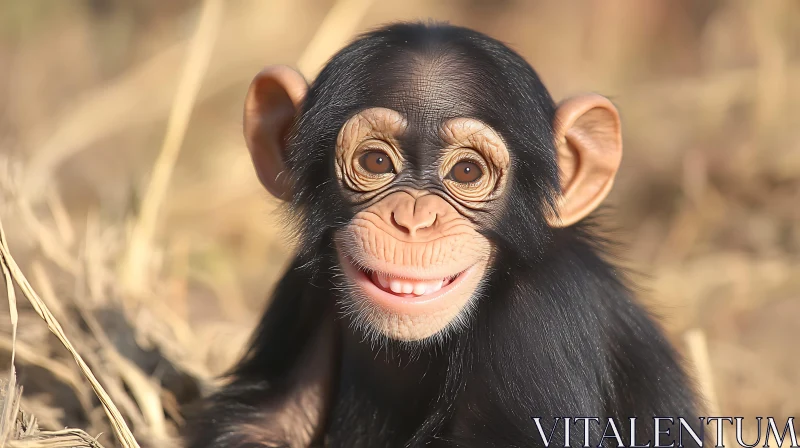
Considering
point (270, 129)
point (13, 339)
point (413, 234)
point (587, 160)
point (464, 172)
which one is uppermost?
point (587, 160)

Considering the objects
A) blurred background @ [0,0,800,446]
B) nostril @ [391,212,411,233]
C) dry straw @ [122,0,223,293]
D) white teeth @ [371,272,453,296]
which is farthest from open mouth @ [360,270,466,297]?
dry straw @ [122,0,223,293]

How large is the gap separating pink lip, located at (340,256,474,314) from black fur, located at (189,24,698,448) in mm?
157

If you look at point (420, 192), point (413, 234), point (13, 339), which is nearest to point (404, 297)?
point (413, 234)

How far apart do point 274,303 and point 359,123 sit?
1.21 m

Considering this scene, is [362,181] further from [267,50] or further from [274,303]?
[267,50]

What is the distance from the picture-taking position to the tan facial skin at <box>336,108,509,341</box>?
350cm

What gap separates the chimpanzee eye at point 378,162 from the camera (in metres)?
3.67

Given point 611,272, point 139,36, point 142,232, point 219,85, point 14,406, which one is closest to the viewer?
point 14,406

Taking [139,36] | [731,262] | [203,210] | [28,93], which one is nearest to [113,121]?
[203,210]

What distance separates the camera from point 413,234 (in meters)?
3.46

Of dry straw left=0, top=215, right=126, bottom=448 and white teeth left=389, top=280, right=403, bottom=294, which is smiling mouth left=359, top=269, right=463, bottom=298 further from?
dry straw left=0, top=215, right=126, bottom=448

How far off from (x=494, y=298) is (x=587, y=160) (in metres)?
0.69

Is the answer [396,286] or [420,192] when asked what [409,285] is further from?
[420,192]

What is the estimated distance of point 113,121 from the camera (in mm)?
8570
